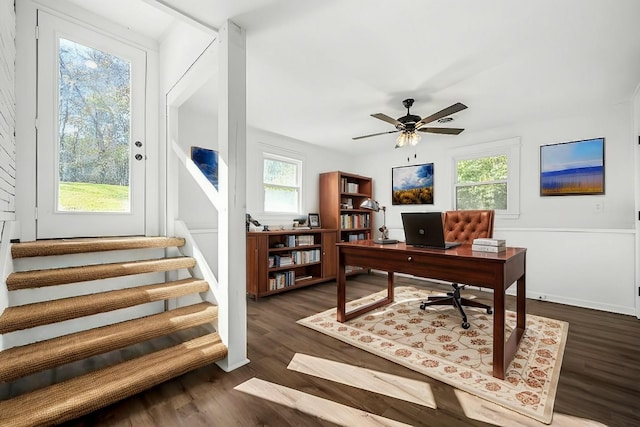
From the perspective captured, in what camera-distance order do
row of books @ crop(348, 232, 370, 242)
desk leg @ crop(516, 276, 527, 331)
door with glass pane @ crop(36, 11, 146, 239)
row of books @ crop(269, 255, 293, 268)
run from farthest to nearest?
row of books @ crop(348, 232, 370, 242) → row of books @ crop(269, 255, 293, 268) → desk leg @ crop(516, 276, 527, 331) → door with glass pane @ crop(36, 11, 146, 239)

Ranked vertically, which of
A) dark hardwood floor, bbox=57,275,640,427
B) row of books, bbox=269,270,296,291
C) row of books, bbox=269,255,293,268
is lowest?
dark hardwood floor, bbox=57,275,640,427

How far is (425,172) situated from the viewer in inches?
196

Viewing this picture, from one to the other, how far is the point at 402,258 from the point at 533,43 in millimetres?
1957

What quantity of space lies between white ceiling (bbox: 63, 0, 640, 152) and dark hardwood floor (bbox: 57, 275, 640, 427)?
2416mm

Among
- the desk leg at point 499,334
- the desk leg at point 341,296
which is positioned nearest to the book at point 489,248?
the desk leg at point 499,334

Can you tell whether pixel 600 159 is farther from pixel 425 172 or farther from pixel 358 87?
pixel 358 87

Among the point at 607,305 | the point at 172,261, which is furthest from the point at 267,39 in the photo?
the point at 607,305

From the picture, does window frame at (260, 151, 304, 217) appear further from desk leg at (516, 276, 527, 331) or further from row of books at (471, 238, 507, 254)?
desk leg at (516, 276, 527, 331)

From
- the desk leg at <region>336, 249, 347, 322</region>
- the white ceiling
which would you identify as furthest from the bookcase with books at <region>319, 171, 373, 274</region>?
the desk leg at <region>336, 249, 347, 322</region>

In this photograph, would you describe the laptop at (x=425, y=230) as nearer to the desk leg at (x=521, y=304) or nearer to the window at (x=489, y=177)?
the desk leg at (x=521, y=304)

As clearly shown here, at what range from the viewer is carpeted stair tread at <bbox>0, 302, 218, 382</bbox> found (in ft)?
4.71

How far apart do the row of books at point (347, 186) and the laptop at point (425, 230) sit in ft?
8.78

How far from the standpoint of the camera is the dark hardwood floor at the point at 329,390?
59.8 inches

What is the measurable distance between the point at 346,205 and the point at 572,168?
326 centimetres
